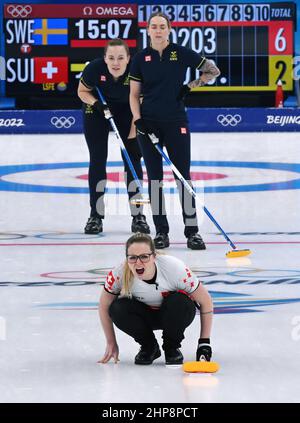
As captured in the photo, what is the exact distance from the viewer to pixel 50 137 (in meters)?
20.6

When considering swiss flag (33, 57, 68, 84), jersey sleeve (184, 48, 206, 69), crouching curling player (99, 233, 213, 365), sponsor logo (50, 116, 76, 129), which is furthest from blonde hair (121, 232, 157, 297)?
swiss flag (33, 57, 68, 84)

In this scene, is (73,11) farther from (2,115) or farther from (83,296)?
(83,296)

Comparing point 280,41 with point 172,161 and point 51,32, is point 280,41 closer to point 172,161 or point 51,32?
point 51,32

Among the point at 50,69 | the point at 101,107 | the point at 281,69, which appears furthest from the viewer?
the point at 281,69

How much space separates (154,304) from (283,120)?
53.1 feet

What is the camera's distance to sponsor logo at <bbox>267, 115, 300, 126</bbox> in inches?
850

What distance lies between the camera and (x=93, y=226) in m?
10.1

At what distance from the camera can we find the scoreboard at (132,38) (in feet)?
78.0

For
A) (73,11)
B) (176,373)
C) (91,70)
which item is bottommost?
(176,373)

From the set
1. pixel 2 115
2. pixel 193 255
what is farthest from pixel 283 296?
pixel 2 115

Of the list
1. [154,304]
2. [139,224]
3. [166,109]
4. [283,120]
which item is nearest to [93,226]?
[139,224]

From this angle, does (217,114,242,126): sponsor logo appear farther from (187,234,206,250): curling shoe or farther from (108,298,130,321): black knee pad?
(108,298,130,321): black knee pad

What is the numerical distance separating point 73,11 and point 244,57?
3.49 m

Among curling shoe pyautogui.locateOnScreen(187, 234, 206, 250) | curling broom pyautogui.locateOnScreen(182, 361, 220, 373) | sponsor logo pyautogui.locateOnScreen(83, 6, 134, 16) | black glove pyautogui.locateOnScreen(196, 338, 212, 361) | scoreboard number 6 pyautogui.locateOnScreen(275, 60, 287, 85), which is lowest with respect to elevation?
curling broom pyautogui.locateOnScreen(182, 361, 220, 373)
